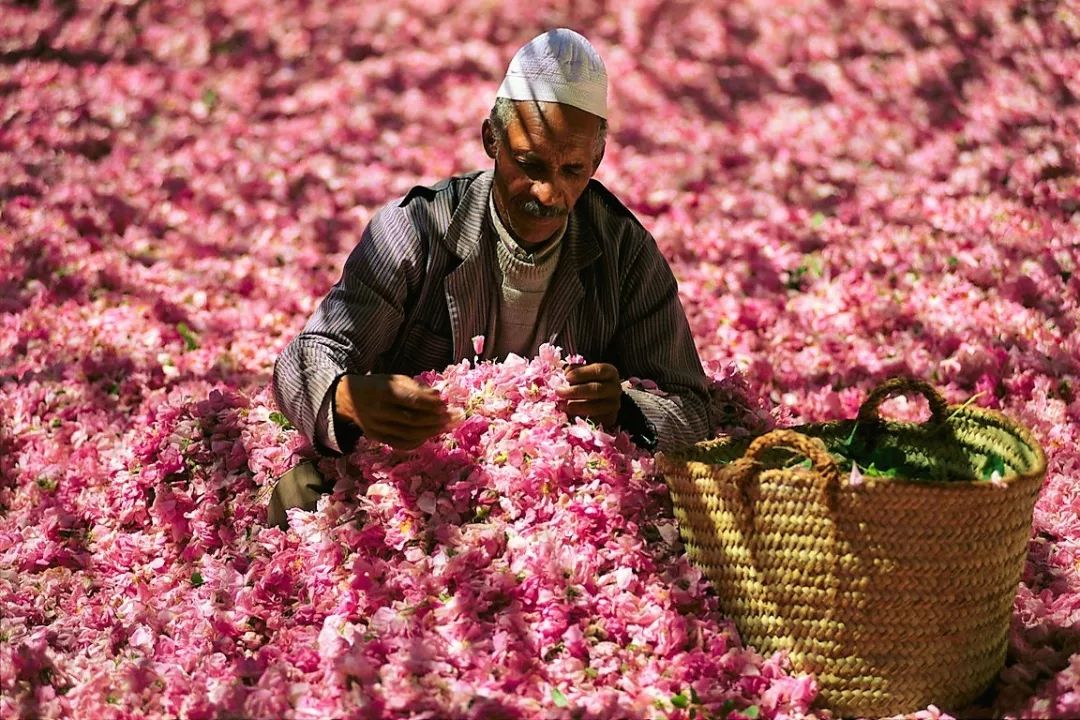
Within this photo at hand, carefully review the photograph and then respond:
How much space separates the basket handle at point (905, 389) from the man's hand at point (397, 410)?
44.5 inches

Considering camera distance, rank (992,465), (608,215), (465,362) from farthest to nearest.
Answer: (608,215)
(465,362)
(992,465)

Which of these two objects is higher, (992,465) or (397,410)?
(397,410)

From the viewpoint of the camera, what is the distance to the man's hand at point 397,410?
316 centimetres

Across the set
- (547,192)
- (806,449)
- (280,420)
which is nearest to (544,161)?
(547,192)

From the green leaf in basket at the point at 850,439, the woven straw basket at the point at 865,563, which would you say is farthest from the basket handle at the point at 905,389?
the woven straw basket at the point at 865,563

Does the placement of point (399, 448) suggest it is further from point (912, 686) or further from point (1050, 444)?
point (1050, 444)

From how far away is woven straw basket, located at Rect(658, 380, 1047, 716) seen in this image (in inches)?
115

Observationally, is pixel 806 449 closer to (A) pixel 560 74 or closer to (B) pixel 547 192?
(B) pixel 547 192

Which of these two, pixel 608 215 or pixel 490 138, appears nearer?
pixel 490 138

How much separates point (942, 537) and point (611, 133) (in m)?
6.27

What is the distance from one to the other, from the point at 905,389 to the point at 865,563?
2.21 feet

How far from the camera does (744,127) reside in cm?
875

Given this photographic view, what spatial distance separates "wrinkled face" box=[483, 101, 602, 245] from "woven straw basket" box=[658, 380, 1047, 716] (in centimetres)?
77

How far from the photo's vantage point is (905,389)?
136 inches
